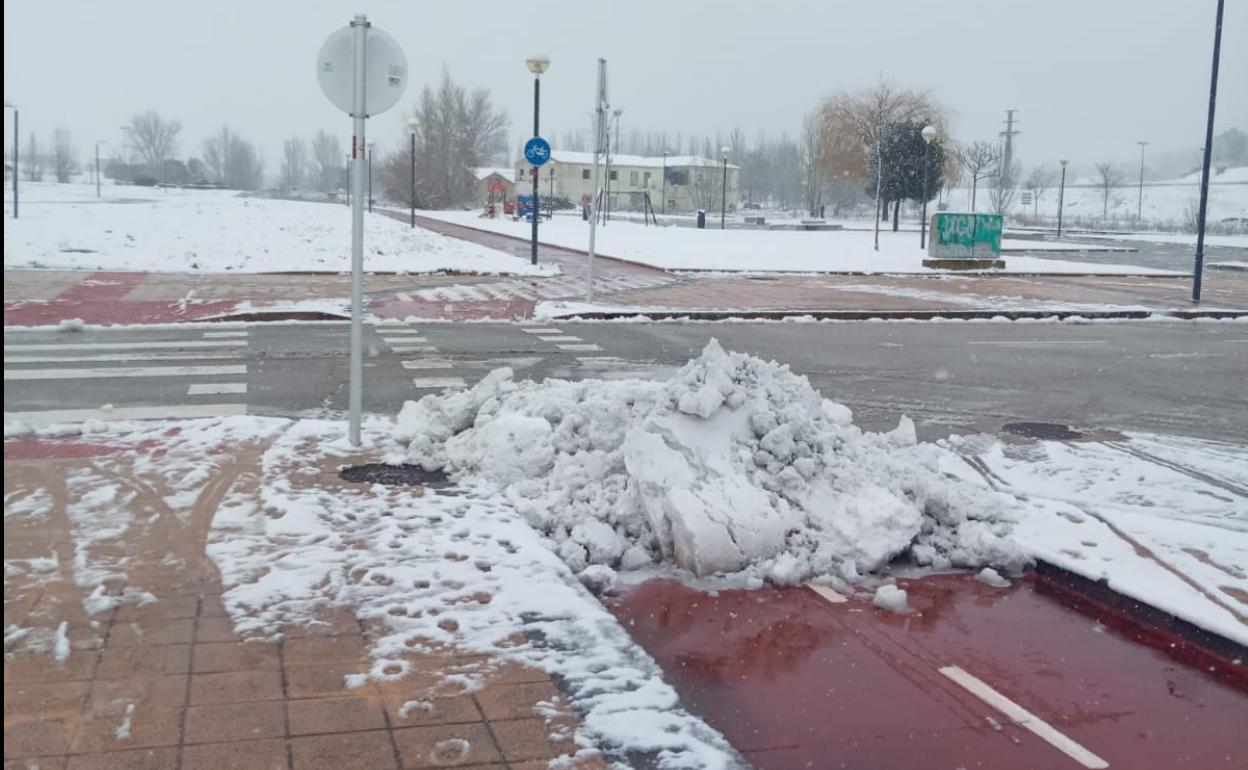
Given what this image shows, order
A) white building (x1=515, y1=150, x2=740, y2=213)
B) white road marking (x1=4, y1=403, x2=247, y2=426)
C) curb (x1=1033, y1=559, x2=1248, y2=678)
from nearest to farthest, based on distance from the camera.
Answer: curb (x1=1033, y1=559, x2=1248, y2=678), white road marking (x1=4, y1=403, x2=247, y2=426), white building (x1=515, y1=150, x2=740, y2=213)

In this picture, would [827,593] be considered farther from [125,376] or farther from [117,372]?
[117,372]

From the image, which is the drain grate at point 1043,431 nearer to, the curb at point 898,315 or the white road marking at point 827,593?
the white road marking at point 827,593

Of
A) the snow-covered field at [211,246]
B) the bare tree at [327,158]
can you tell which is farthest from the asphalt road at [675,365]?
the bare tree at [327,158]

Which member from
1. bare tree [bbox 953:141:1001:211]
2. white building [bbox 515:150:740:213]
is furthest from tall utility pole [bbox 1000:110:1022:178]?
white building [bbox 515:150:740:213]

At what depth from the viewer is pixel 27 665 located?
4043 millimetres

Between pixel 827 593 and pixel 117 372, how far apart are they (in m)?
8.77

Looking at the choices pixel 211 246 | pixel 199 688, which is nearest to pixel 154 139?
pixel 211 246

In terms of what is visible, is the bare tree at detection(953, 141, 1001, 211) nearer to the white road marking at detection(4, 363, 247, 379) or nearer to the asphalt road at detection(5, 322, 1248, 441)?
the asphalt road at detection(5, 322, 1248, 441)

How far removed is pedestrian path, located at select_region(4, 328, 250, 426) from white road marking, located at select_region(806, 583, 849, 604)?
5.82 meters

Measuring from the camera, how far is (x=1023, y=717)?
4086 mm

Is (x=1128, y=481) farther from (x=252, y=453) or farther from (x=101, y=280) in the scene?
(x=101, y=280)

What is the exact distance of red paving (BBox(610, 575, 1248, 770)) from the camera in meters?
3.83

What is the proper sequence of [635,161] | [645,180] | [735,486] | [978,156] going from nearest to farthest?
[735,486], [978,156], [645,180], [635,161]

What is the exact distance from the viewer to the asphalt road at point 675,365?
1007cm
